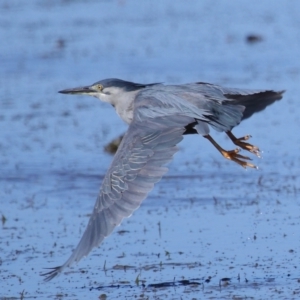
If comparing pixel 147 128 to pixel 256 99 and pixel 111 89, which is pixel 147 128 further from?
pixel 256 99

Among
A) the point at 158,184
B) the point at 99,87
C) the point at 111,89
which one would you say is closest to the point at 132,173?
the point at 111,89

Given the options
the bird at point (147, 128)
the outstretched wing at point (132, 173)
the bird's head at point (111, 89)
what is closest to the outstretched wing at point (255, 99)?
the bird at point (147, 128)

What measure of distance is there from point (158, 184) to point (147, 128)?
10.9ft

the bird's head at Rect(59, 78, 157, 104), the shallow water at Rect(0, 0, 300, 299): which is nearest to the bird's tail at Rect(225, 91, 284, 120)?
the bird's head at Rect(59, 78, 157, 104)

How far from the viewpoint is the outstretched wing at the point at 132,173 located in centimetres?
524

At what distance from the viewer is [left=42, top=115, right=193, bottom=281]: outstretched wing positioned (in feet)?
17.2

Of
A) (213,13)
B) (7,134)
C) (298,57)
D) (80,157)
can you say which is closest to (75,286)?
(80,157)

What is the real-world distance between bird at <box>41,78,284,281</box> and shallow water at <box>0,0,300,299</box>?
78 centimetres

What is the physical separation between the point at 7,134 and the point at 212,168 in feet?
10.5

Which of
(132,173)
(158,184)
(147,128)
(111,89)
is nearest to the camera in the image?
(132,173)

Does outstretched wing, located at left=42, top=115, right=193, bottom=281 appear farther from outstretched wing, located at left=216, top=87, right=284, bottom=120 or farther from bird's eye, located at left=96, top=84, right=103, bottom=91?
bird's eye, located at left=96, top=84, right=103, bottom=91

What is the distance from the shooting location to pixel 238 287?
613 cm

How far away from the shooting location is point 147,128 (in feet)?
19.4

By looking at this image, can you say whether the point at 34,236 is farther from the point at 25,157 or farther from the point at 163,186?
the point at 25,157
